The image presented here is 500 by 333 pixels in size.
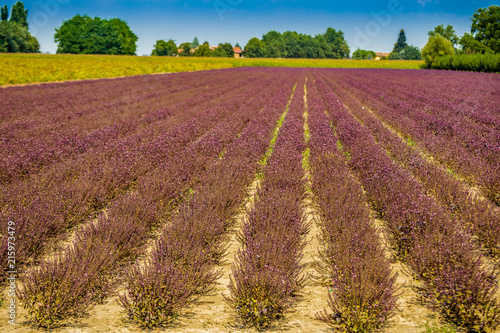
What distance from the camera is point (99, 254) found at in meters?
3.02

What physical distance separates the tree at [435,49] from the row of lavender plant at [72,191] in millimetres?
66959

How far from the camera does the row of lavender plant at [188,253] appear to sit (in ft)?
8.57

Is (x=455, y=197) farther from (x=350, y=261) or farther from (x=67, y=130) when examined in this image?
(x=67, y=130)

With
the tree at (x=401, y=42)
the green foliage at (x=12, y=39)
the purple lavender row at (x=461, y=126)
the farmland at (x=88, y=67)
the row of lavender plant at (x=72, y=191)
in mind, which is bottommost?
the row of lavender plant at (x=72, y=191)

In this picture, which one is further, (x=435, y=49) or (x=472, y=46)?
(x=435, y=49)

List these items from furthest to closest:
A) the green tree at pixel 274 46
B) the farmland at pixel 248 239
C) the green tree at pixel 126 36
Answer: the green tree at pixel 274 46, the green tree at pixel 126 36, the farmland at pixel 248 239

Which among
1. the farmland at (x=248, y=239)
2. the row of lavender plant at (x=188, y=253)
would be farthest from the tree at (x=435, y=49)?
the row of lavender plant at (x=188, y=253)

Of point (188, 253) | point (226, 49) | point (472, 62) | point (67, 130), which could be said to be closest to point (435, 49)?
point (472, 62)

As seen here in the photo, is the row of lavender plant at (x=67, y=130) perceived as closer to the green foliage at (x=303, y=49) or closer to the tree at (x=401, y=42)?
the green foliage at (x=303, y=49)

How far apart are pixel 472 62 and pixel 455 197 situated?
54.2 metres

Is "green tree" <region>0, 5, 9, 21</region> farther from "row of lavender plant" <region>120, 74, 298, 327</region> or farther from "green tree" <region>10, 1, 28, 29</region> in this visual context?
"row of lavender plant" <region>120, 74, 298, 327</region>

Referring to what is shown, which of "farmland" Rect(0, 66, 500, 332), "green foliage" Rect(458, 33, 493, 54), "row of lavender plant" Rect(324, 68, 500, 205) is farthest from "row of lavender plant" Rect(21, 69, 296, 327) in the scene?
"green foliage" Rect(458, 33, 493, 54)

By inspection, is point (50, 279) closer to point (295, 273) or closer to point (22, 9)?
point (295, 273)

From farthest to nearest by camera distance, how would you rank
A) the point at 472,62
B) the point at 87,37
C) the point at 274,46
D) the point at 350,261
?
the point at 274,46 < the point at 87,37 < the point at 472,62 < the point at 350,261
